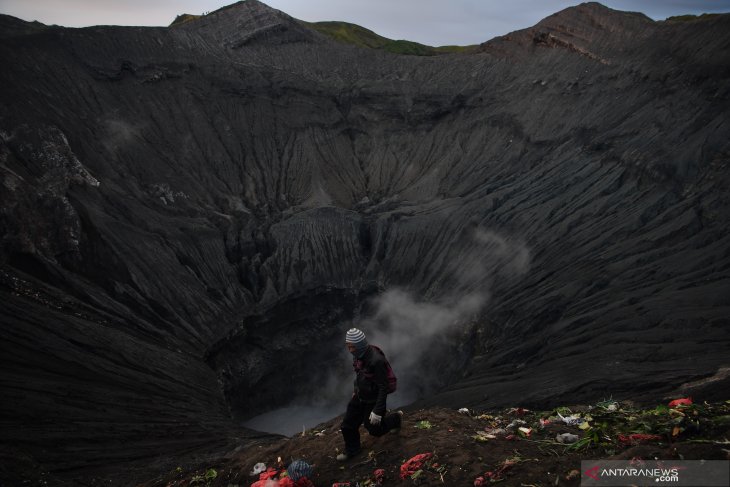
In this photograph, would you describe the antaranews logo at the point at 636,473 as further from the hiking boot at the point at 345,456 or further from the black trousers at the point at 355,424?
the hiking boot at the point at 345,456

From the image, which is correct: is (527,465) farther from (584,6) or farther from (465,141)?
(584,6)

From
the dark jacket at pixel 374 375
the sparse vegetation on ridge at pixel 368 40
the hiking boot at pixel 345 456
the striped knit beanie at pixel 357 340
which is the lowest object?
the hiking boot at pixel 345 456

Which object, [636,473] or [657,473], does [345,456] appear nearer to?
[636,473]

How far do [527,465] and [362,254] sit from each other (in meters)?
32.8

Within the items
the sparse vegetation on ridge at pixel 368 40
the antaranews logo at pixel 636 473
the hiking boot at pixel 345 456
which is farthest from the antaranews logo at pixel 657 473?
the sparse vegetation on ridge at pixel 368 40

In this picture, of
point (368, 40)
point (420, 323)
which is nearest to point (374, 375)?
point (420, 323)

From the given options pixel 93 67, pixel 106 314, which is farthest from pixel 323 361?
pixel 93 67

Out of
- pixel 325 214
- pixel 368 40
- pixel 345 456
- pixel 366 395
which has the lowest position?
pixel 345 456

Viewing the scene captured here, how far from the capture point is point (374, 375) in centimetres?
874

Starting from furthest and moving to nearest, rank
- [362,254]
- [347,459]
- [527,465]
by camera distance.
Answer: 1. [362,254]
2. [347,459]
3. [527,465]

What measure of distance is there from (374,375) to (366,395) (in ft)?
1.42

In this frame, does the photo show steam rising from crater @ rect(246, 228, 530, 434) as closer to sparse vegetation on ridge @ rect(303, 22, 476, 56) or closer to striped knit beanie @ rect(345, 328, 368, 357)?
striped knit beanie @ rect(345, 328, 368, 357)

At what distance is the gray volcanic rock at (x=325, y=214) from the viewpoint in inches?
787

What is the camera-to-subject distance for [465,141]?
4881cm
